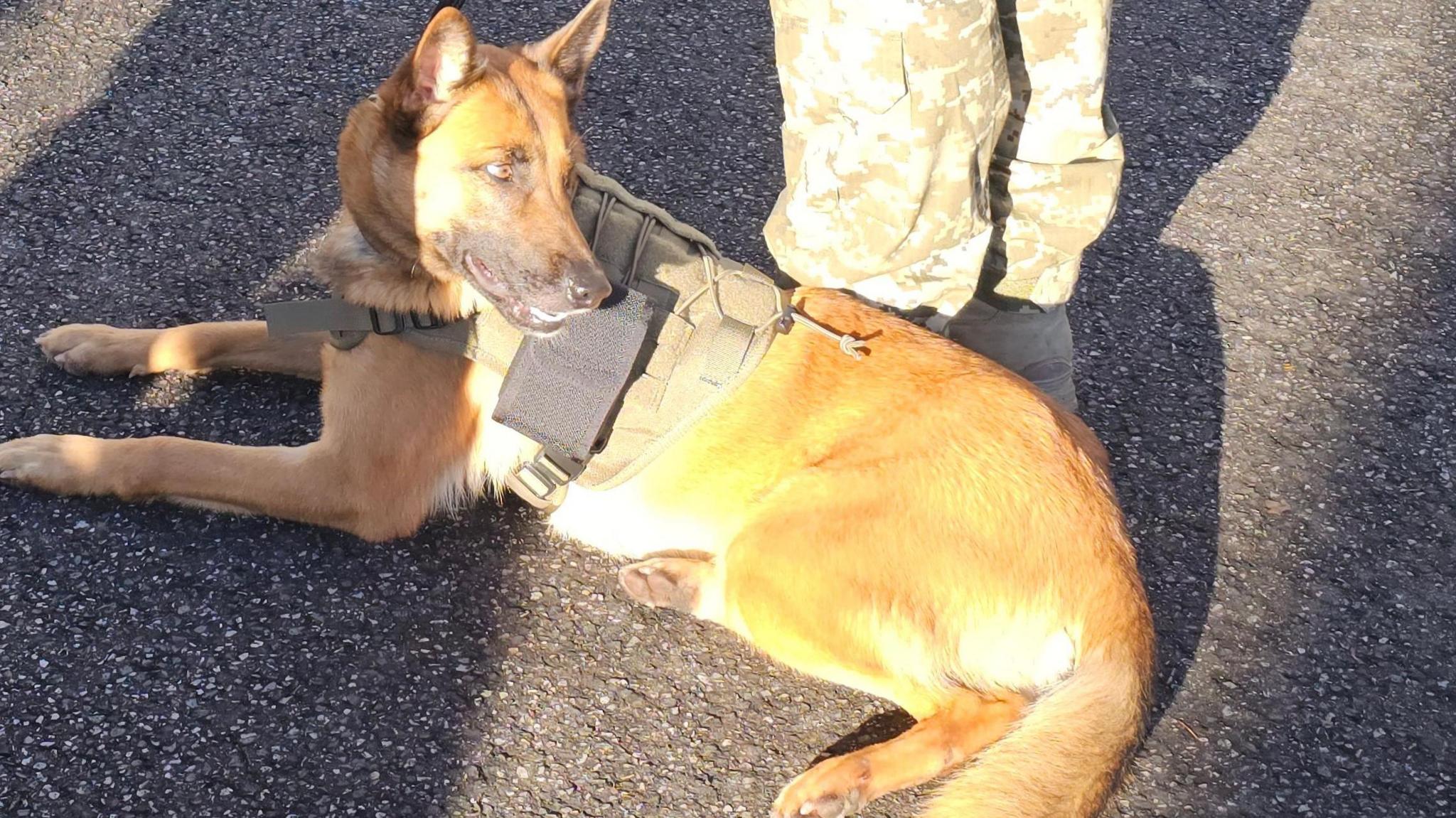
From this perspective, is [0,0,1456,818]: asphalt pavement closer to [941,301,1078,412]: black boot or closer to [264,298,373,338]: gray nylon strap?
[941,301,1078,412]: black boot

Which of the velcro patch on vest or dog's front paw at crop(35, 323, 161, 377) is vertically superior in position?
the velcro patch on vest

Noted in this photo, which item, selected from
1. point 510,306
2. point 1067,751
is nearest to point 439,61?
point 510,306

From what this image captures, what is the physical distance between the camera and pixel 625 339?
2.66 meters

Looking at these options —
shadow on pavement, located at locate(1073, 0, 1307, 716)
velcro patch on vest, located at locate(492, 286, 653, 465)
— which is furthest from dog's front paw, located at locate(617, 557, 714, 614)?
shadow on pavement, located at locate(1073, 0, 1307, 716)

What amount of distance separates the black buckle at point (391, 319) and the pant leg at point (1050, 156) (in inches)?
64.1

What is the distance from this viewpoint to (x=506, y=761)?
258 centimetres

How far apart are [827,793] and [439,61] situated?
1.73 m

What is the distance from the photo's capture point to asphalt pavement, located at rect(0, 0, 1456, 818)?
259 centimetres

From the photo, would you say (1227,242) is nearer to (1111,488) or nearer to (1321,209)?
(1321,209)

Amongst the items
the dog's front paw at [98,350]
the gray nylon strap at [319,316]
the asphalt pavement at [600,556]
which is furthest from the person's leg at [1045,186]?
the dog's front paw at [98,350]

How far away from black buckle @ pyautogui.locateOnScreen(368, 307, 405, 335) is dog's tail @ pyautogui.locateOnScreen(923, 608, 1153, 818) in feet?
5.07

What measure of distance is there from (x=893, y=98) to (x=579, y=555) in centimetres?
137

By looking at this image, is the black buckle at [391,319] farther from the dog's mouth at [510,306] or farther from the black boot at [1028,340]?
the black boot at [1028,340]

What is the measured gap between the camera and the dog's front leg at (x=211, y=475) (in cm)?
285
